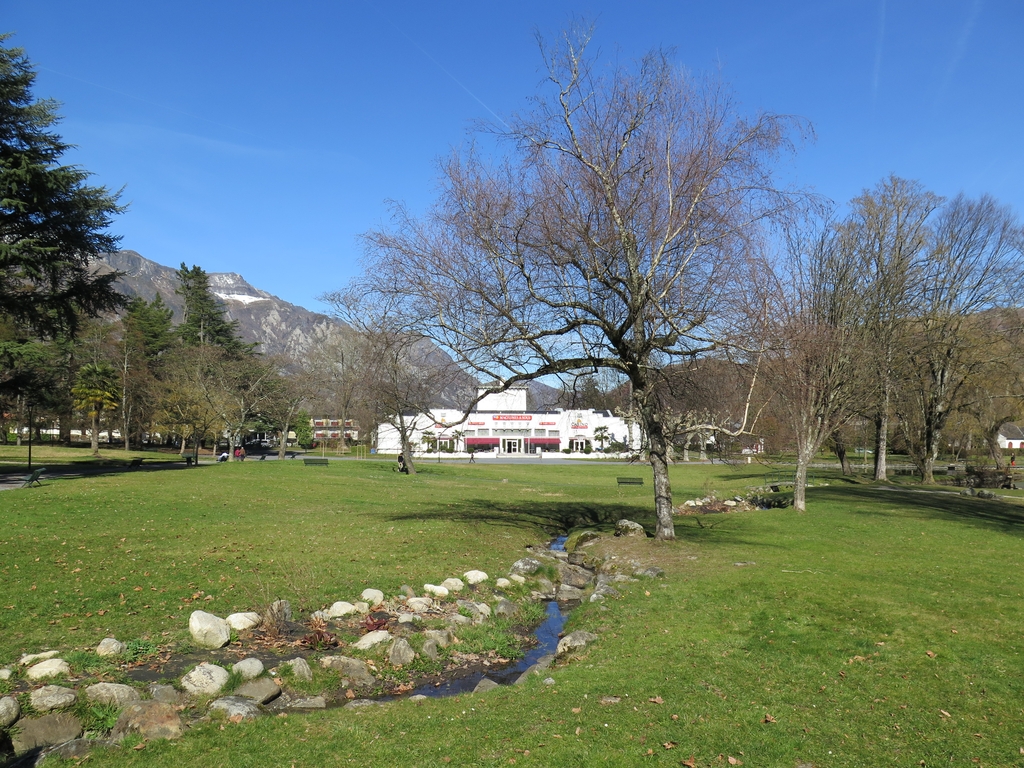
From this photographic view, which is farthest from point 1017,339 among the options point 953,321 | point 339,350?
point 339,350

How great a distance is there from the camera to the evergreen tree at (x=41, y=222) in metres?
24.1

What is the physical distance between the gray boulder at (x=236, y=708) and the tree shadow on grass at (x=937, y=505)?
20345mm

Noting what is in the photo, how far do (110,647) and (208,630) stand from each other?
107 centimetres

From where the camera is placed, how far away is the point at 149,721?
6.43m

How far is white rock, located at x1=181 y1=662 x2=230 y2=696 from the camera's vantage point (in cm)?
716

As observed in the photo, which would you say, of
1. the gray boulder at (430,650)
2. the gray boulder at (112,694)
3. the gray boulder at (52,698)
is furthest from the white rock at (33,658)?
the gray boulder at (430,650)

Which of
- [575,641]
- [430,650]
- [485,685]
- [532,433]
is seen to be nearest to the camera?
[485,685]

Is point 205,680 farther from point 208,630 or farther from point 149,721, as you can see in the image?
point 208,630

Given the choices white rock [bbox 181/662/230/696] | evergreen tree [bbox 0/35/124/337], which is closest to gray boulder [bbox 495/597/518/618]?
white rock [bbox 181/662/230/696]

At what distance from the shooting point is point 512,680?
28.4ft

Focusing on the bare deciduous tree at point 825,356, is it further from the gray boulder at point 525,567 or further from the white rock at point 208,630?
the white rock at point 208,630

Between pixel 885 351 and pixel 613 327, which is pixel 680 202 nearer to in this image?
pixel 613 327

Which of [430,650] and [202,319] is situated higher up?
[202,319]

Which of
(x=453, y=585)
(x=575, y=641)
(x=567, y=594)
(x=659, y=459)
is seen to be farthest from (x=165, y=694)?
(x=659, y=459)
